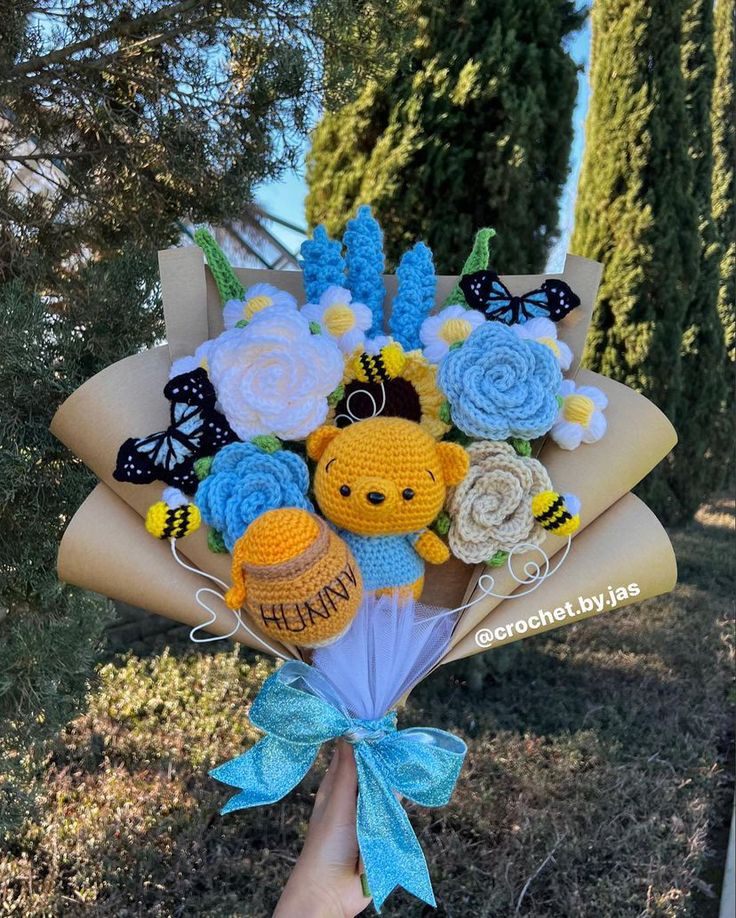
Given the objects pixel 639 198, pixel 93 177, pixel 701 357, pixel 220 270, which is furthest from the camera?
pixel 701 357

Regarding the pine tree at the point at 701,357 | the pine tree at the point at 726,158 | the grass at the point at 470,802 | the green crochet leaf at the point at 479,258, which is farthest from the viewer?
the pine tree at the point at 726,158

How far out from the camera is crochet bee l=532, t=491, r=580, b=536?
1062 mm

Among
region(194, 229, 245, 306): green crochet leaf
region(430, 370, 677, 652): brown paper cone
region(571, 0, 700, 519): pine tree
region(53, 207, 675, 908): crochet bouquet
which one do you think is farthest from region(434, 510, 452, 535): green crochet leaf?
region(571, 0, 700, 519): pine tree

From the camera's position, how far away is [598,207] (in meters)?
5.29

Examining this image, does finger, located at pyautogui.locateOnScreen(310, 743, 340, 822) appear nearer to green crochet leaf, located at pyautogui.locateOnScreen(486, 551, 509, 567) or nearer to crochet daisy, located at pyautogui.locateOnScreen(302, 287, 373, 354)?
green crochet leaf, located at pyautogui.locateOnScreen(486, 551, 509, 567)

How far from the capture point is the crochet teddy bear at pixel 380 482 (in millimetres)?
980

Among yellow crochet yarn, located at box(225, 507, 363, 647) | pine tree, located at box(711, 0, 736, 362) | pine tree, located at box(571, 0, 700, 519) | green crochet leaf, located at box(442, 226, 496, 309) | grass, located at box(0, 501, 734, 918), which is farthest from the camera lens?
pine tree, located at box(711, 0, 736, 362)

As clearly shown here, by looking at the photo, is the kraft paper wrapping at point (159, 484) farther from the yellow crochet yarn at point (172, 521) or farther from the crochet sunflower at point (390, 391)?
the crochet sunflower at point (390, 391)

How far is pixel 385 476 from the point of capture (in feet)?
3.20

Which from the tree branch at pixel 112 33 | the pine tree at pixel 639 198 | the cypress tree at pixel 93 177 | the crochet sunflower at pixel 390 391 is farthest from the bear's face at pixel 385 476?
the pine tree at pixel 639 198

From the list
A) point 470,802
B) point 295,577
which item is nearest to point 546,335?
point 295,577

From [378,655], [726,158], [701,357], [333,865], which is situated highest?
[726,158]

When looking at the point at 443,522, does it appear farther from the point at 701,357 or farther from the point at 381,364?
the point at 701,357

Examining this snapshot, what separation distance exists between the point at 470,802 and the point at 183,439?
2235 mm
